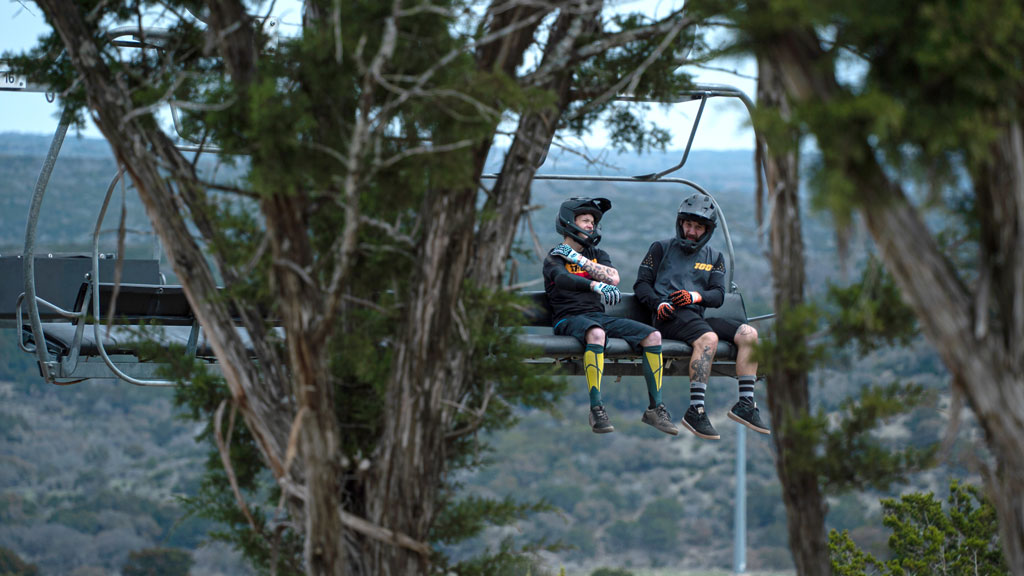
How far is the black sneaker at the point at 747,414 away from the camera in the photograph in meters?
5.55

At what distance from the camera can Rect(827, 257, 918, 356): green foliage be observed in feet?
8.87

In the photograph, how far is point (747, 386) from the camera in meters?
5.62

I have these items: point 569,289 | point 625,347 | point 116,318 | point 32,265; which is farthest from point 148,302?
point 625,347

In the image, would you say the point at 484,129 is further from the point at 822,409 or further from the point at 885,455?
the point at 885,455

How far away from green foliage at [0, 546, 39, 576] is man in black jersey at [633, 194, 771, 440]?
42.7 meters

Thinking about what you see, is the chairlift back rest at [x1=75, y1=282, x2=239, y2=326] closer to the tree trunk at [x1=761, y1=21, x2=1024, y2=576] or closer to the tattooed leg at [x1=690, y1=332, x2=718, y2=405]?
the tattooed leg at [x1=690, y1=332, x2=718, y2=405]

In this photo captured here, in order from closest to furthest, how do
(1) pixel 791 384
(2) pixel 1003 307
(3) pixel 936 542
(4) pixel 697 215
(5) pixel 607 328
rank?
(2) pixel 1003 307
(1) pixel 791 384
(5) pixel 607 328
(4) pixel 697 215
(3) pixel 936 542

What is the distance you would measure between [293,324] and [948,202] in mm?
1621

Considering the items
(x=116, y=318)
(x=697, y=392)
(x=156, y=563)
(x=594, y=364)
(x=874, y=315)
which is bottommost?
(x=156, y=563)

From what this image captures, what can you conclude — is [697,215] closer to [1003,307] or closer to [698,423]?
[698,423]

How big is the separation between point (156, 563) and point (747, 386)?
144 ft

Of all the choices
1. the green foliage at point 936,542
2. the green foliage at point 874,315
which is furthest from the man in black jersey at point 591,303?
the green foliage at point 874,315

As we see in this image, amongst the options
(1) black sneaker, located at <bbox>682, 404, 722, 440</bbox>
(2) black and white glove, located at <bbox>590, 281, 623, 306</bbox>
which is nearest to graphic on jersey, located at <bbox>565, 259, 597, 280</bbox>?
(2) black and white glove, located at <bbox>590, 281, 623, 306</bbox>

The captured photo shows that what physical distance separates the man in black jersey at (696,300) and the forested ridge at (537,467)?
37.5 metres
